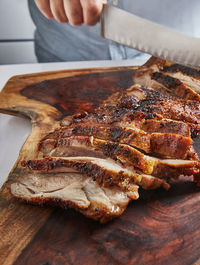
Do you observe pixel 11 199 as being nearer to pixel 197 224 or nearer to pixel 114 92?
pixel 197 224

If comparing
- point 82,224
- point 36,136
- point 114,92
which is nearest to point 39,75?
point 114,92

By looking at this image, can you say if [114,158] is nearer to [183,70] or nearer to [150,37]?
[150,37]

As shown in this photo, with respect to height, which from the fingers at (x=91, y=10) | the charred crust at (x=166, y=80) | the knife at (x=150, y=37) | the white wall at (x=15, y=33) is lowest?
the white wall at (x=15, y=33)

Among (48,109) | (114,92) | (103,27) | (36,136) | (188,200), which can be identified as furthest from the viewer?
(114,92)

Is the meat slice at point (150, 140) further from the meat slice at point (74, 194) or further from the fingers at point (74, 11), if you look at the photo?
the fingers at point (74, 11)

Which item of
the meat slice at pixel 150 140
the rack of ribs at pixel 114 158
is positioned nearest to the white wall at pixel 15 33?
the rack of ribs at pixel 114 158
